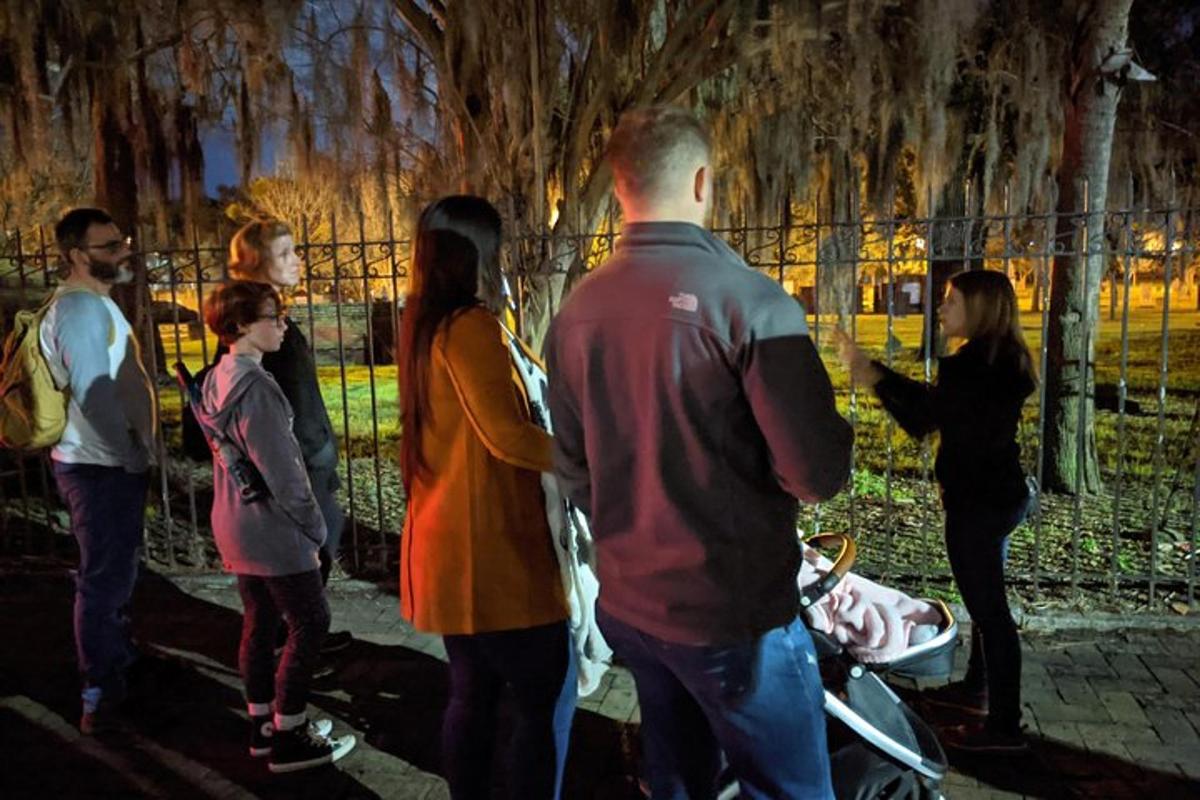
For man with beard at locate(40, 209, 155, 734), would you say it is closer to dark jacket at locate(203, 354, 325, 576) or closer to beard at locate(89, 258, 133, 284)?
beard at locate(89, 258, 133, 284)

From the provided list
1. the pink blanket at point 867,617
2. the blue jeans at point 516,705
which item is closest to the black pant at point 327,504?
the blue jeans at point 516,705

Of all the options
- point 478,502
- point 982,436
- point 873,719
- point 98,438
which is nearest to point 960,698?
point 982,436

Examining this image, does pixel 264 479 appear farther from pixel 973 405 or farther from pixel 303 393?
pixel 973 405

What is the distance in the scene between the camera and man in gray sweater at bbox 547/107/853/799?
169 cm

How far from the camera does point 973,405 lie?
3.04m

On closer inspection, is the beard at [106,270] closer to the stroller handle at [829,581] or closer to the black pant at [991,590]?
the stroller handle at [829,581]

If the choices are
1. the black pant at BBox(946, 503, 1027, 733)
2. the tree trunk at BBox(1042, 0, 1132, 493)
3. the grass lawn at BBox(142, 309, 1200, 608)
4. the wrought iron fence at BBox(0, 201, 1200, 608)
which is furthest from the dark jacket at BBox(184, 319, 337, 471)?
the tree trunk at BBox(1042, 0, 1132, 493)

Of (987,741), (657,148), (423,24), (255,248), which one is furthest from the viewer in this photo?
(423,24)

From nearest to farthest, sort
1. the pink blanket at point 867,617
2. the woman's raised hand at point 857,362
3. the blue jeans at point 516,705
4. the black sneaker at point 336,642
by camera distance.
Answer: the blue jeans at point 516,705 → the pink blanket at point 867,617 → the woman's raised hand at point 857,362 → the black sneaker at point 336,642

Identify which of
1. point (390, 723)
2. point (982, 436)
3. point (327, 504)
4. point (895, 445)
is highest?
point (982, 436)

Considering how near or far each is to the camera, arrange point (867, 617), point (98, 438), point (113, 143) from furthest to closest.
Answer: point (113, 143) < point (98, 438) < point (867, 617)

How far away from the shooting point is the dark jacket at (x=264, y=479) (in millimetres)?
3014

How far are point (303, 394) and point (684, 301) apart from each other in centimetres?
252

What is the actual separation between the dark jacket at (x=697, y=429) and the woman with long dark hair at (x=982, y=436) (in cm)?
135
